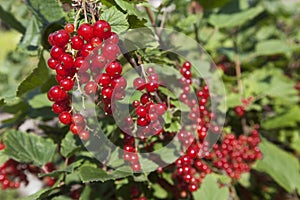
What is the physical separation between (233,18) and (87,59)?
4.21ft

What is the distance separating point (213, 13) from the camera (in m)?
2.10

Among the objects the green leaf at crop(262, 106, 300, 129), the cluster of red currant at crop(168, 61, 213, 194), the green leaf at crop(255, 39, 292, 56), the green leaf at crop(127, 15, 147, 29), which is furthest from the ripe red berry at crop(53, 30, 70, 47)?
the green leaf at crop(255, 39, 292, 56)

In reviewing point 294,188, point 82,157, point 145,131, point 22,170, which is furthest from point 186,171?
point 294,188

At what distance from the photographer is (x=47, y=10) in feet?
4.77

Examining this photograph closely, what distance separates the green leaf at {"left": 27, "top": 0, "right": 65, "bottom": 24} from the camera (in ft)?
4.73

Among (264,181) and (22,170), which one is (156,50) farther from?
(264,181)

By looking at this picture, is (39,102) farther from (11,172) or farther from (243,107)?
(243,107)

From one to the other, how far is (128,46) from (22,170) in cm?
75

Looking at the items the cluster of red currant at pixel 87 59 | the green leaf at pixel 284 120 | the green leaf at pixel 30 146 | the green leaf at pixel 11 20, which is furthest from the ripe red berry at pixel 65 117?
the green leaf at pixel 284 120

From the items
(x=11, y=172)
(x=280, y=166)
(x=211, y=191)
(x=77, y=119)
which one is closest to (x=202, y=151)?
(x=211, y=191)

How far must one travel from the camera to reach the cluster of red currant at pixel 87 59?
924 mm

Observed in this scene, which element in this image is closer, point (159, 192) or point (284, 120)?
point (159, 192)

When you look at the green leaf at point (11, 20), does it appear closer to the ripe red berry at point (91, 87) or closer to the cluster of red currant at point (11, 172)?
the cluster of red currant at point (11, 172)

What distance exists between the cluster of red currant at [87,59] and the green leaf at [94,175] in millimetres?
191
